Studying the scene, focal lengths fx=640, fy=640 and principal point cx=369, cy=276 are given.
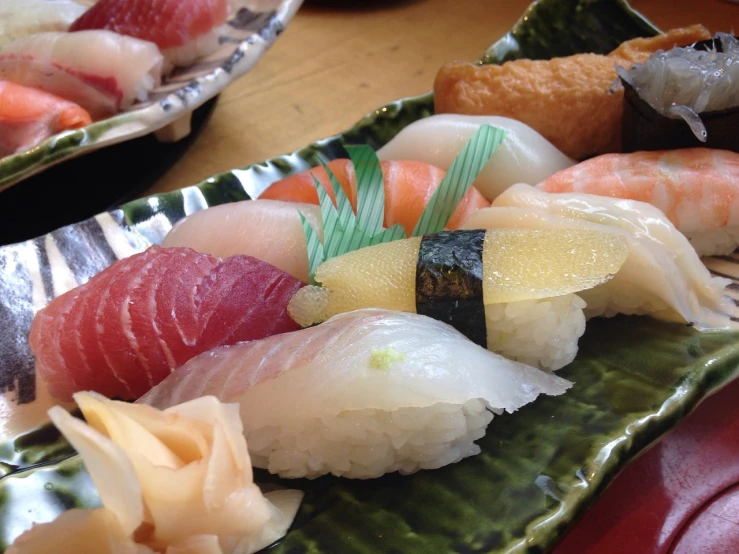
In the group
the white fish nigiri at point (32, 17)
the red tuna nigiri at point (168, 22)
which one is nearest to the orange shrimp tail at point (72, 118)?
the red tuna nigiri at point (168, 22)

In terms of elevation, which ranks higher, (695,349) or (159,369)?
(159,369)

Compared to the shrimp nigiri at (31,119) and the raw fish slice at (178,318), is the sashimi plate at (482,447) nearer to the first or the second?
the raw fish slice at (178,318)

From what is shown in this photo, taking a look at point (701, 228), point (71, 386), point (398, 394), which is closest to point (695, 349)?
point (701, 228)

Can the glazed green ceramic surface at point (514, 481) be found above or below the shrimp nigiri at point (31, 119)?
below

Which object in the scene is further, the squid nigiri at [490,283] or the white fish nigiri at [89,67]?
the white fish nigiri at [89,67]

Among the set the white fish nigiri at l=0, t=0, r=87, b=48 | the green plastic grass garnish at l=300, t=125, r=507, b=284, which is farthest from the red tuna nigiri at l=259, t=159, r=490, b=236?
the white fish nigiri at l=0, t=0, r=87, b=48

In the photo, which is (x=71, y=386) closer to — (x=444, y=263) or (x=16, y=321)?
(x=16, y=321)
